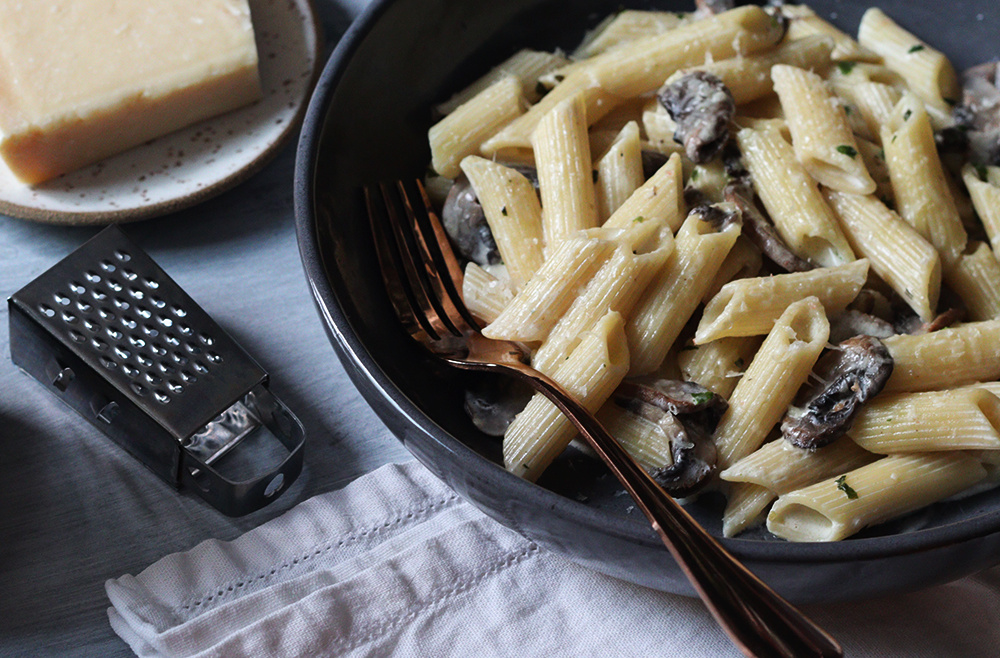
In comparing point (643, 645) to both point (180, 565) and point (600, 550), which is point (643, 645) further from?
point (180, 565)

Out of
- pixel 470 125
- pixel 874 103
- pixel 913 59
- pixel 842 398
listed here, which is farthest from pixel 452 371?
pixel 913 59

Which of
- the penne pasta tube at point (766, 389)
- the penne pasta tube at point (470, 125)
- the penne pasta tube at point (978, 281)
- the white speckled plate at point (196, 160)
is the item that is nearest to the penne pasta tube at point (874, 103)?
the penne pasta tube at point (978, 281)

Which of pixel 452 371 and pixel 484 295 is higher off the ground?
pixel 484 295

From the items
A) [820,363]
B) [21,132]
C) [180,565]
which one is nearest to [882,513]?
[820,363]

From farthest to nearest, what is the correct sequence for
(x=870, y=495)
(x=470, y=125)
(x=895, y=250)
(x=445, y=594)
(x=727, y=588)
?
1. (x=470, y=125)
2. (x=895, y=250)
3. (x=445, y=594)
4. (x=870, y=495)
5. (x=727, y=588)

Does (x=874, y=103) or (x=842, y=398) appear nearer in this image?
(x=842, y=398)

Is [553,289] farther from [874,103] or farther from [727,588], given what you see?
[874,103]
